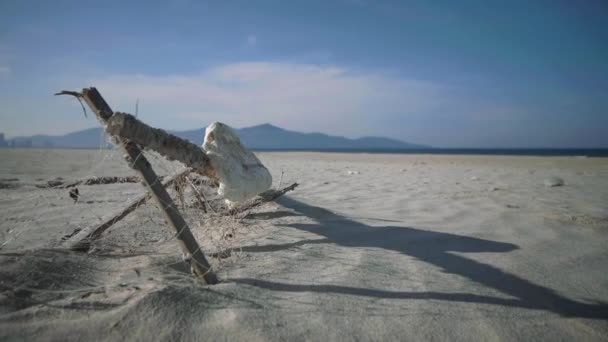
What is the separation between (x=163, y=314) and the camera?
67.7 inches

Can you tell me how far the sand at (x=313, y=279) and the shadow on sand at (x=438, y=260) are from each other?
15 mm

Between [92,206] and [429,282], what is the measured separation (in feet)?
15.8

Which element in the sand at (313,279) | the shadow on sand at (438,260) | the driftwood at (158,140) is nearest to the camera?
the sand at (313,279)

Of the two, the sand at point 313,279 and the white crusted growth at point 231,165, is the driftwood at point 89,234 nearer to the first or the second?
A: the sand at point 313,279

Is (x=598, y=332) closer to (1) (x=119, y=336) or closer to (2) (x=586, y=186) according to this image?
(1) (x=119, y=336)

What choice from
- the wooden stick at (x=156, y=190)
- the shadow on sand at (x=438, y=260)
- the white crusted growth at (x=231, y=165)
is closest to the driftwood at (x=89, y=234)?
the white crusted growth at (x=231, y=165)

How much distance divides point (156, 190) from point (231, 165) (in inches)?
30.1

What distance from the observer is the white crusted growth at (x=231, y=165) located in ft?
8.68

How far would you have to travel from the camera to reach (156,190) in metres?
2.05

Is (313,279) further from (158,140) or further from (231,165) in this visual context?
(158,140)

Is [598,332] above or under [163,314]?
under

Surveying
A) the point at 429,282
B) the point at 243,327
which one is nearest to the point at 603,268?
the point at 429,282

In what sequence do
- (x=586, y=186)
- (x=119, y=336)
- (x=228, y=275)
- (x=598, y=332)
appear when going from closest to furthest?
(x=119, y=336), (x=598, y=332), (x=228, y=275), (x=586, y=186)

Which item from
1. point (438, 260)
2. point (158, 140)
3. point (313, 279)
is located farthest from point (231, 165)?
point (438, 260)
